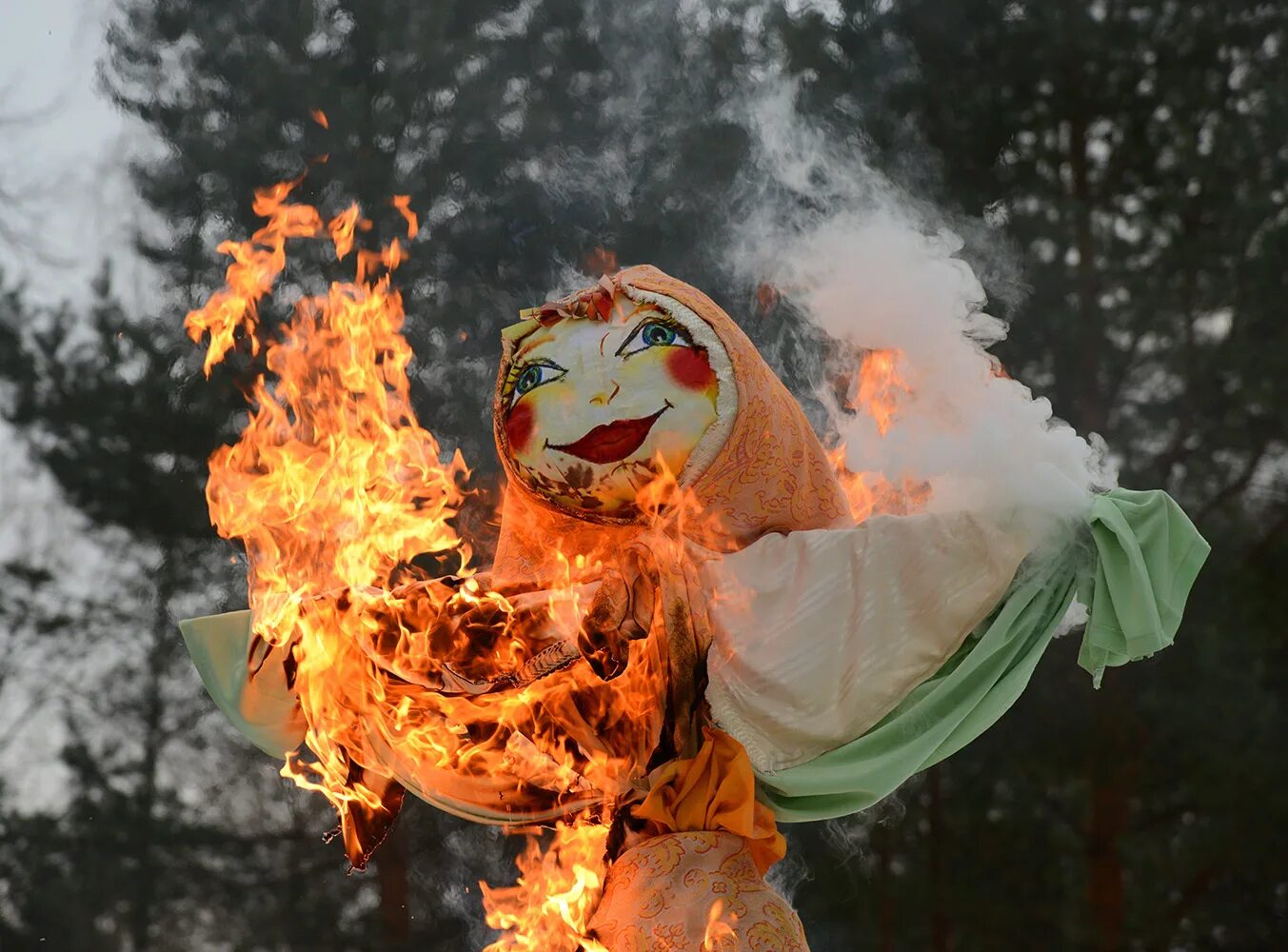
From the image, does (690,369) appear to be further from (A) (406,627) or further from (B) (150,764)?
(B) (150,764)

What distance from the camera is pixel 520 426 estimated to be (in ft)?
9.36

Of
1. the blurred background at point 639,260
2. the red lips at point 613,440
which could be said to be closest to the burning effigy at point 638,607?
the red lips at point 613,440

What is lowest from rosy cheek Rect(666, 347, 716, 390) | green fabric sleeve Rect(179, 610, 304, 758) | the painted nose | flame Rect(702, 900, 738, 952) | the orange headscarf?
flame Rect(702, 900, 738, 952)

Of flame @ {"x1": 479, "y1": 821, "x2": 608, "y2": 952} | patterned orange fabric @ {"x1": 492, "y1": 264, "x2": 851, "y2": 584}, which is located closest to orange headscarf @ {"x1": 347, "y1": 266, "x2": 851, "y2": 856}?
patterned orange fabric @ {"x1": 492, "y1": 264, "x2": 851, "y2": 584}

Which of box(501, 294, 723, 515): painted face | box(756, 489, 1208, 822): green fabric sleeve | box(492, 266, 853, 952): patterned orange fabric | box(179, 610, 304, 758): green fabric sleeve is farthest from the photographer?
box(179, 610, 304, 758): green fabric sleeve

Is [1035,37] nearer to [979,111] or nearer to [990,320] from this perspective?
[979,111]

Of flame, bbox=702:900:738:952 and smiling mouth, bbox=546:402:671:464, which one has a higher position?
smiling mouth, bbox=546:402:671:464

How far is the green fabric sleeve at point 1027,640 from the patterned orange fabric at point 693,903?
0.49 ft

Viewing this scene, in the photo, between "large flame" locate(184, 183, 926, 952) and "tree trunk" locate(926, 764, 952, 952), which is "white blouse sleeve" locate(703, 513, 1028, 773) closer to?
"large flame" locate(184, 183, 926, 952)

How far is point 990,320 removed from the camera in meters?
2.85

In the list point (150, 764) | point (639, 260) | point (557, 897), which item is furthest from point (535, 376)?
point (150, 764)

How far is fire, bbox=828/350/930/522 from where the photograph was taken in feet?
9.25

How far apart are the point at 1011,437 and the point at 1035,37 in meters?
4.73

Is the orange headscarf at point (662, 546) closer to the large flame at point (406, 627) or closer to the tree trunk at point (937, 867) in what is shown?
the large flame at point (406, 627)
